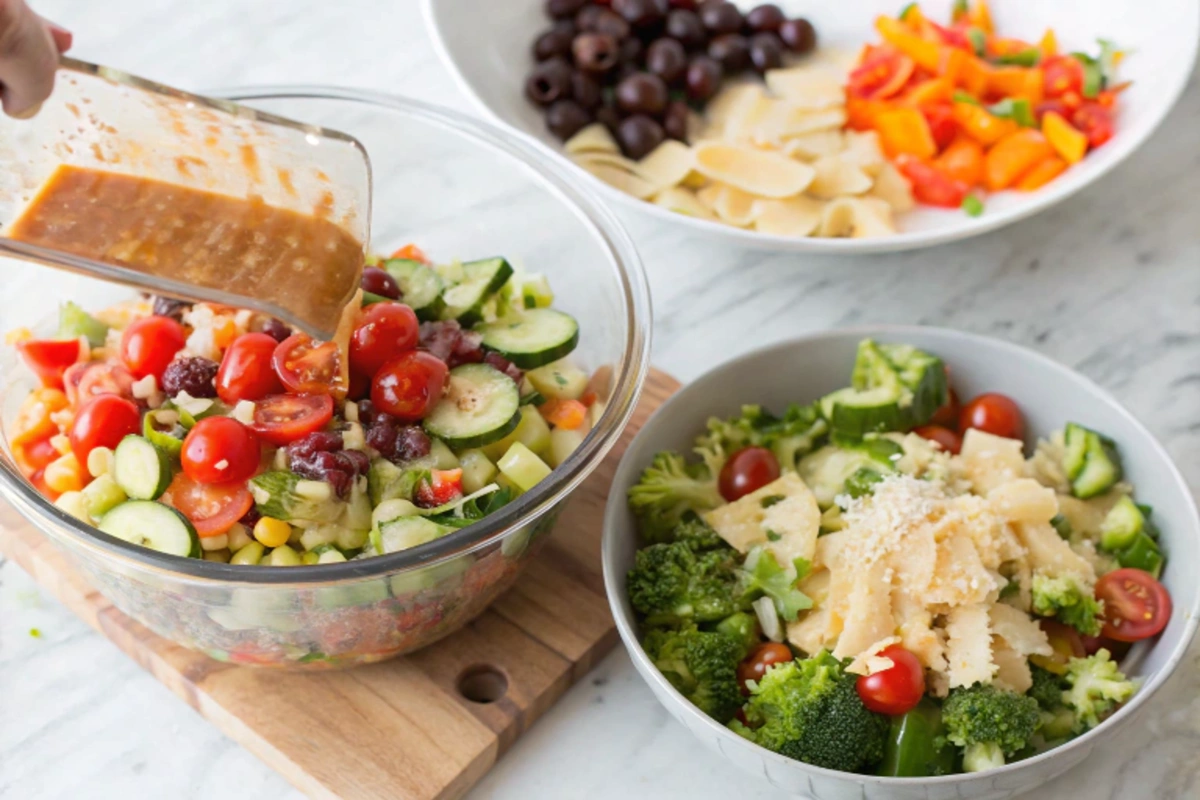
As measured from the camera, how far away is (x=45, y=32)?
1.75 meters

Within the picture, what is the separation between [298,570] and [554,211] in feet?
3.58

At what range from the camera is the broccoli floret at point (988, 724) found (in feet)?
5.95

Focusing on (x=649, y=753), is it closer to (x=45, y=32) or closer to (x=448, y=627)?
(x=448, y=627)

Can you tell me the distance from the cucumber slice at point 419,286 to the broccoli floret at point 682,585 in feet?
2.00

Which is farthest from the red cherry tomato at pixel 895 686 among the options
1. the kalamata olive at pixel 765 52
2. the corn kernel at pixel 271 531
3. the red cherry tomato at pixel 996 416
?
the kalamata olive at pixel 765 52

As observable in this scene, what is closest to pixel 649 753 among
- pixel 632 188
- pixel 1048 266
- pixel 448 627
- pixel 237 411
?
pixel 448 627

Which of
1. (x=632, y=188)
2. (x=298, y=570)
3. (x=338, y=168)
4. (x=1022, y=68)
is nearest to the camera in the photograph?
(x=298, y=570)

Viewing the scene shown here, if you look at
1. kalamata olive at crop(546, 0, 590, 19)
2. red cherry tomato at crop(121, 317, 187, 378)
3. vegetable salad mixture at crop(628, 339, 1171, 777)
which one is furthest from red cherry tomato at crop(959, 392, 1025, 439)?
kalamata olive at crop(546, 0, 590, 19)

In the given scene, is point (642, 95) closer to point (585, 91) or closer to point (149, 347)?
point (585, 91)

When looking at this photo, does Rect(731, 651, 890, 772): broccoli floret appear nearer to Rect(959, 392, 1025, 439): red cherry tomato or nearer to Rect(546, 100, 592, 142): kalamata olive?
Rect(959, 392, 1025, 439): red cherry tomato

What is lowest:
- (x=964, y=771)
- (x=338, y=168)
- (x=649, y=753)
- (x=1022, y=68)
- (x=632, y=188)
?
(x=649, y=753)

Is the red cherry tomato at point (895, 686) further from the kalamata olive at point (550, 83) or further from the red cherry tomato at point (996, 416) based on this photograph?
the kalamata olive at point (550, 83)

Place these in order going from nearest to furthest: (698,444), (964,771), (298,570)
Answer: (298,570) → (964,771) → (698,444)

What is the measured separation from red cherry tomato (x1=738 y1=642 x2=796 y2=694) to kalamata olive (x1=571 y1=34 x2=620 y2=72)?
71.6 inches
